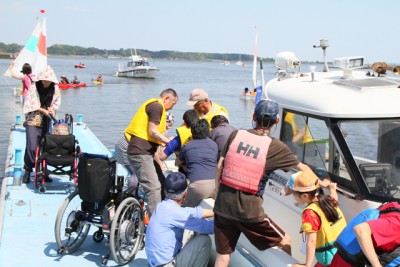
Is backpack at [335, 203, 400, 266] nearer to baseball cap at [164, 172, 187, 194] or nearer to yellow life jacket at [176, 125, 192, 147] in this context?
baseball cap at [164, 172, 187, 194]

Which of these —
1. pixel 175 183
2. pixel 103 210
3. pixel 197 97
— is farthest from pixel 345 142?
pixel 197 97

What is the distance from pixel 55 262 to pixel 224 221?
7.47ft

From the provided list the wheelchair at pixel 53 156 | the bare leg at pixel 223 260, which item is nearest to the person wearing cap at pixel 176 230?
the bare leg at pixel 223 260

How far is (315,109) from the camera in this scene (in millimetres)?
4258

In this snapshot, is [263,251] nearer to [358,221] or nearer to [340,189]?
[340,189]

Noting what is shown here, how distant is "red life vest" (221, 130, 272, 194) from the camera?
12.3 feet

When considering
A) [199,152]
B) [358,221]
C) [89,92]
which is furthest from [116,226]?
[89,92]

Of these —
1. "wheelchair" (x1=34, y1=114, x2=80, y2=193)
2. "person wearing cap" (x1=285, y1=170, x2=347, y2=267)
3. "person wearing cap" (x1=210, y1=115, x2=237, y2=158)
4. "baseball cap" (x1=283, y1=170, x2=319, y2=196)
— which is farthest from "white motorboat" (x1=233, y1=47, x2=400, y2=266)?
"wheelchair" (x1=34, y1=114, x2=80, y2=193)

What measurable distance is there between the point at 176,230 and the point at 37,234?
231 cm

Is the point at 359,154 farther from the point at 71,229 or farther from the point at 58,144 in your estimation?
the point at 58,144

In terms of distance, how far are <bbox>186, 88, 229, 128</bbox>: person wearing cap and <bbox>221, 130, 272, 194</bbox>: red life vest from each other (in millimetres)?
2837

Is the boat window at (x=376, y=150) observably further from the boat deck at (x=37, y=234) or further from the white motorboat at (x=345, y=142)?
the boat deck at (x=37, y=234)

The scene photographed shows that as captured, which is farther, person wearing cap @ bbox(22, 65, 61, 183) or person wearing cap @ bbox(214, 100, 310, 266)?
person wearing cap @ bbox(22, 65, 61, 183)

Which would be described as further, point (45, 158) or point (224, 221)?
point (45, 158)
